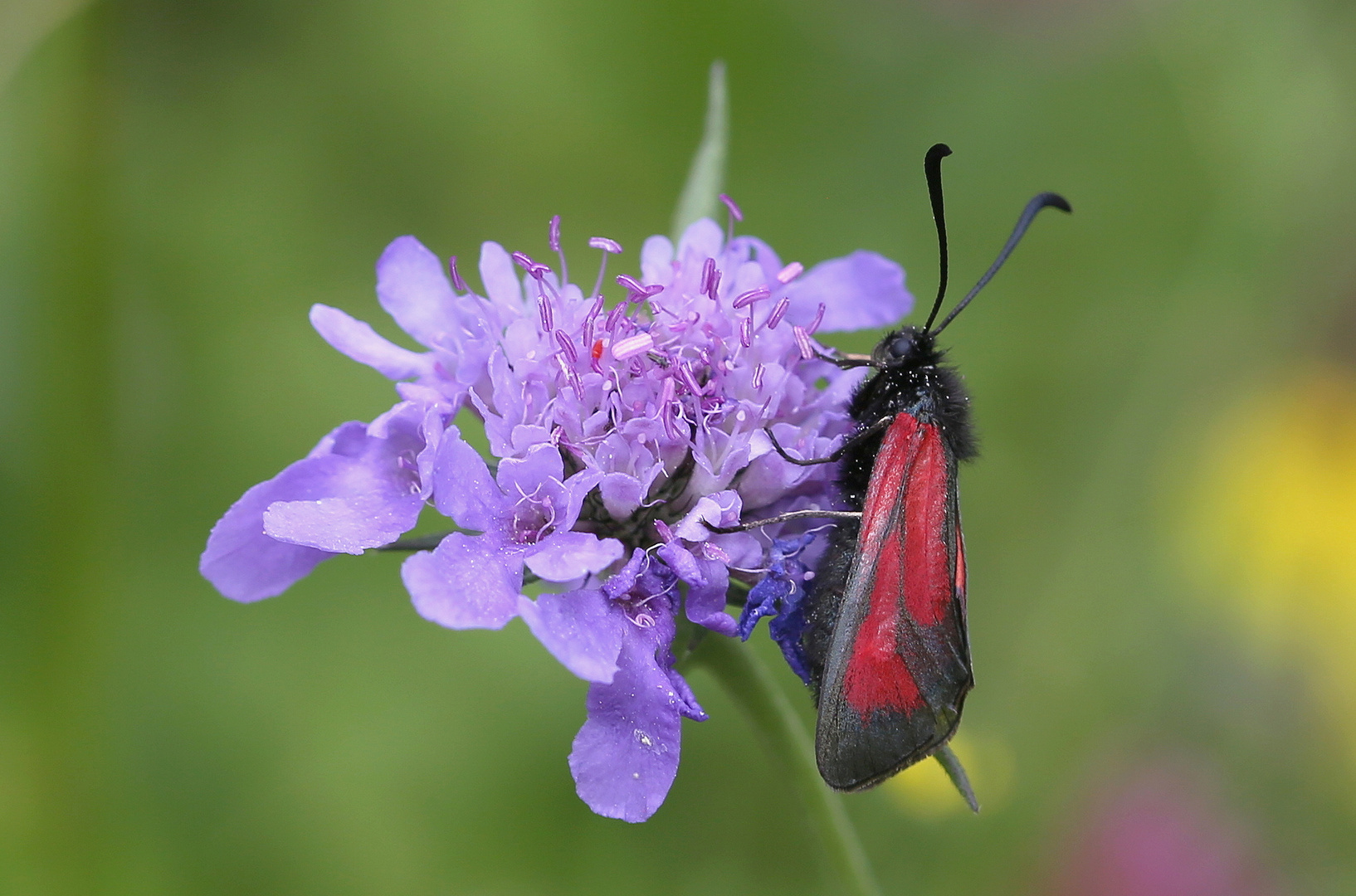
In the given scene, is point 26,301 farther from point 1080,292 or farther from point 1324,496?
point 1324,496

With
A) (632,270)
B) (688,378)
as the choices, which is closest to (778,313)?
(688,378)

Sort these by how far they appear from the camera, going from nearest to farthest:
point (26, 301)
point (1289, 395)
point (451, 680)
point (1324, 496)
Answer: point (26, 301)
point (451, 680)
point (1324, 496)
point (1289, 395)

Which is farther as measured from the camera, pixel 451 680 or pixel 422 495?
pixel 451 680

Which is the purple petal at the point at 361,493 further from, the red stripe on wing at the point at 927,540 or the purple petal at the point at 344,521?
the red stripe on wing at the point at 927,540

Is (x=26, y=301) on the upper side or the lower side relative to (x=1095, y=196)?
upper

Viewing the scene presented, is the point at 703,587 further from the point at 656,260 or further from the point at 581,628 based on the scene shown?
the point at 656,260

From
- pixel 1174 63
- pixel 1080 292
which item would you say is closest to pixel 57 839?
pixel 1080 292

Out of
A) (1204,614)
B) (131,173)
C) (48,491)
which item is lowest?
(1204,614)
